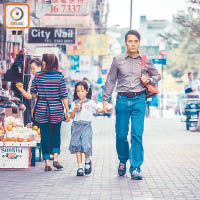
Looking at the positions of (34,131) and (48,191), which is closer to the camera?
(48,191)

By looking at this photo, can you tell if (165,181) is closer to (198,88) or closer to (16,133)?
(16,133)

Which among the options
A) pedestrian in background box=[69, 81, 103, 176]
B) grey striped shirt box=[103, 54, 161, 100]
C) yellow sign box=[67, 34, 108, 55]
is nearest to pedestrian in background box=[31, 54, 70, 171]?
pedestrian in background box=[69, 81, 103, 176]

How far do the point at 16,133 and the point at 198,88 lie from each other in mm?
13152

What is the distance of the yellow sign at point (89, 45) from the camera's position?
39.2 meters

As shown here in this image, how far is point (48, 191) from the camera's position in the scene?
7527 mm

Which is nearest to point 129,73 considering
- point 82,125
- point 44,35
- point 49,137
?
point 82,125

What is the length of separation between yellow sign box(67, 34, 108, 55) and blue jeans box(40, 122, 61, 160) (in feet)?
96.2

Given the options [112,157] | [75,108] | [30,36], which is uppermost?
[30,36]

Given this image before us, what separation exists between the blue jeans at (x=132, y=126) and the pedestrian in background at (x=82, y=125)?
0.45 metres

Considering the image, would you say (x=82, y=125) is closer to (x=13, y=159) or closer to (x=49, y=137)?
(x=49, y=137)

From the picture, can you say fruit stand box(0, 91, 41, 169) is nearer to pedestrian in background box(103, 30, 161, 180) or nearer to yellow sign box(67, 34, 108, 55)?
pedestrian in background box(103, 30, 161, 180)

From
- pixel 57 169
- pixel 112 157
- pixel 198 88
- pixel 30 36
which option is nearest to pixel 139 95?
pixel 57 169

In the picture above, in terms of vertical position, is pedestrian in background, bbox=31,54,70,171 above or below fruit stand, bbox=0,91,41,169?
above

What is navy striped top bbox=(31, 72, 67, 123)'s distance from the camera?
9.54 meters
